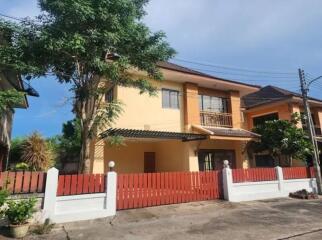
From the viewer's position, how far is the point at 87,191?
871cm

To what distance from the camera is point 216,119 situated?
17641 millimetres

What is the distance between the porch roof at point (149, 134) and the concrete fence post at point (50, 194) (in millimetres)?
4520

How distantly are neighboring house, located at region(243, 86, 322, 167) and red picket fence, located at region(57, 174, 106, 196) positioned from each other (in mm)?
13935

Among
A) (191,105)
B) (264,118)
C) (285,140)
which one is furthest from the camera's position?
(264,118)

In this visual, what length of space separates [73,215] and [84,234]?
4.18 feet

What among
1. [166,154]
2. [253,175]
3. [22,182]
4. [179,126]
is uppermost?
[179,126]

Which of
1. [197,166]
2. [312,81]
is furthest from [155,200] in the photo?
[312,81]

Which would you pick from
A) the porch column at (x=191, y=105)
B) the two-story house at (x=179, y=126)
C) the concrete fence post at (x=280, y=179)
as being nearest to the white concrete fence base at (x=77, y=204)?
the concrete fence post at (x=280, y=179)

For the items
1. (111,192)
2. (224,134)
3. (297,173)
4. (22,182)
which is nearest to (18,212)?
(22,182)

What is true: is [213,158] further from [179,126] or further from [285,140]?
[285,140]

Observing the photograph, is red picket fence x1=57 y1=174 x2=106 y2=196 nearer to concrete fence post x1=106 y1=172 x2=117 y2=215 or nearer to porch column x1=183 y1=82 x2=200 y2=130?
concrete fence post x1=106 y1=172 x2=117 y2=215

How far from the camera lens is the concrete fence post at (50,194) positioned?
7.91 metres

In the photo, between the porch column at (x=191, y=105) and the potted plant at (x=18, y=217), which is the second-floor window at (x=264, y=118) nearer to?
the porch column at (x=191, y=105)

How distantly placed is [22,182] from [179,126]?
9.85 meters
